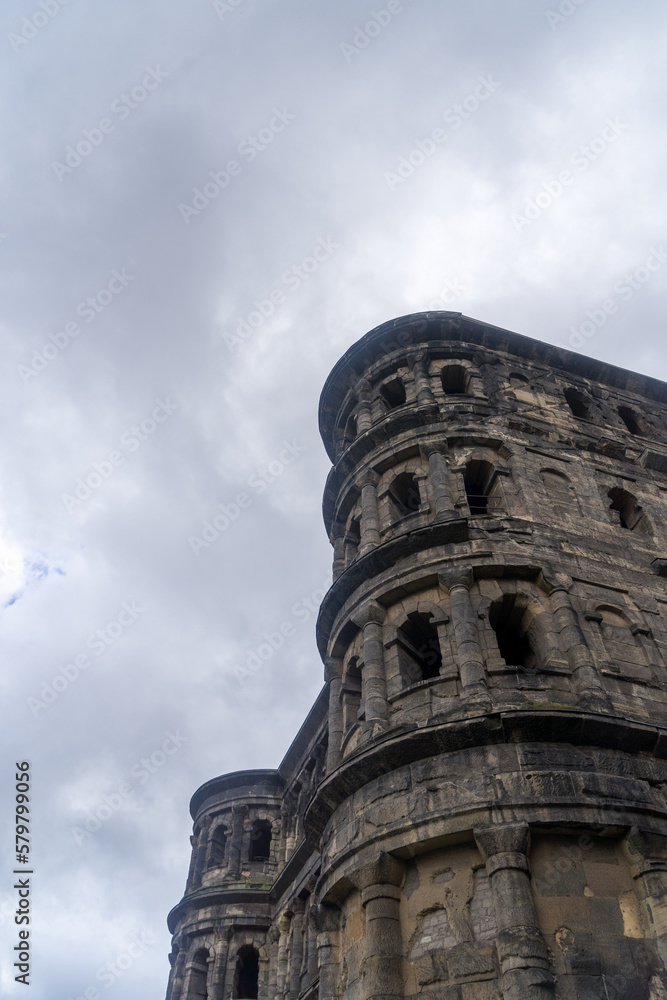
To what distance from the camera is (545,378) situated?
25391mm

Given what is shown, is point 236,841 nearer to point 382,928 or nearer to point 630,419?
point 382,928

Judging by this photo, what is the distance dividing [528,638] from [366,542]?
201 inches

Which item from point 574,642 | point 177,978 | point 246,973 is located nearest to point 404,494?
point 574,642

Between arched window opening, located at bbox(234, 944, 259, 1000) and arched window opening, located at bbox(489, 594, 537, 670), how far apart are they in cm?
1972

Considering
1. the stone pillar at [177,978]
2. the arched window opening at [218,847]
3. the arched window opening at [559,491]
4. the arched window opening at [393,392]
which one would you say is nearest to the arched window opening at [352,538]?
the arched window opening at [393,392]

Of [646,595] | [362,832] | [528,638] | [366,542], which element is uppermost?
[366,542]

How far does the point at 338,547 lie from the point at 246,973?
19305 millimetres

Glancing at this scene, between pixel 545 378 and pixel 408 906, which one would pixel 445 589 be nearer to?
pixel 408 906

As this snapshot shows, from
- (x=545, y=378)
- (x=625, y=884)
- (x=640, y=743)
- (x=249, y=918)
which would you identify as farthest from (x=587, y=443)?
(x=249, y=918)

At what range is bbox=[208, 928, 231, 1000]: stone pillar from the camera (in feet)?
91.4

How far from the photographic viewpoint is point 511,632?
54.6 feet

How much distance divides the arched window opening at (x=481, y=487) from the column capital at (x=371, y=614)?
3877mm

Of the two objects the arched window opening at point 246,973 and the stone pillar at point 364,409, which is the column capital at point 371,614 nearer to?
the stone pillar at point 364,409

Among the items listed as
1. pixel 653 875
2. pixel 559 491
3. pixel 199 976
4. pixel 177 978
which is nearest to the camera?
pixel 653 875
